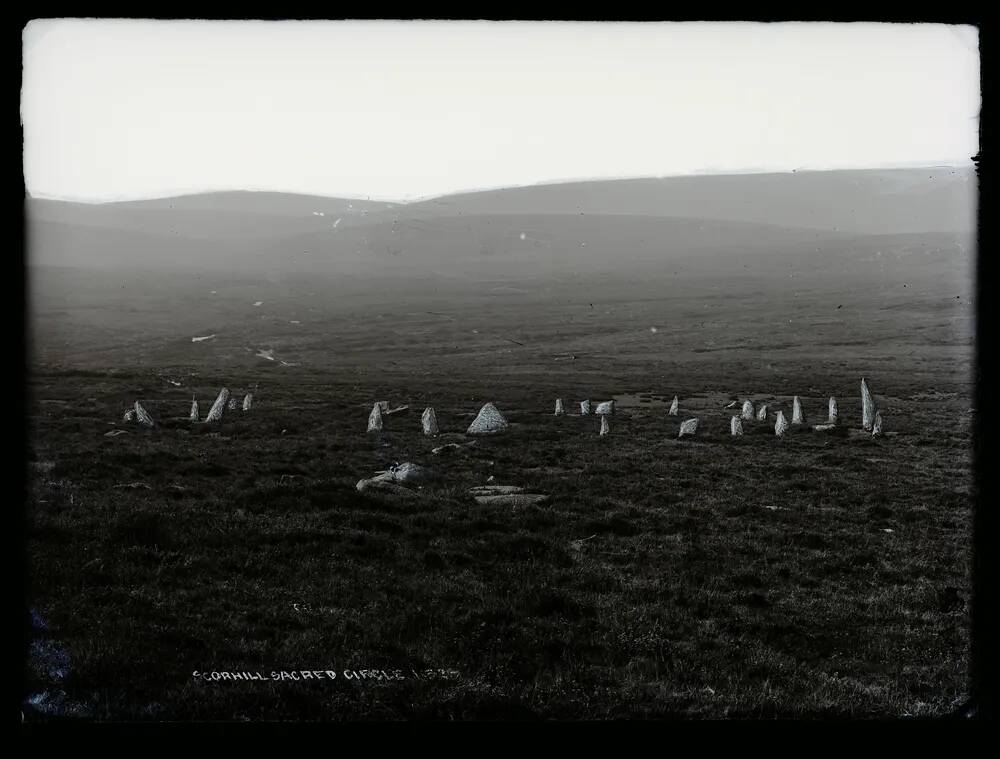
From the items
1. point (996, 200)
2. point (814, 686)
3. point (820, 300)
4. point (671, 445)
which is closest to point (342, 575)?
point (814, 686)

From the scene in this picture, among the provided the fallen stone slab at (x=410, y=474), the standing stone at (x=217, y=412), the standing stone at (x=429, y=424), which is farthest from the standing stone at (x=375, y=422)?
the fallen stone slab at (x=410, y=474)

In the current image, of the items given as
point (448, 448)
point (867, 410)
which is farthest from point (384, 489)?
point (867, 410)

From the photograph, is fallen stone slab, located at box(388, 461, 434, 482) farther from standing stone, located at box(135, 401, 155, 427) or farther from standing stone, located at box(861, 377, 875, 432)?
standing stone, located at box(861, 377, 875, 432)

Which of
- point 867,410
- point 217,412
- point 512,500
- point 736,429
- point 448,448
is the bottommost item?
point 512,500

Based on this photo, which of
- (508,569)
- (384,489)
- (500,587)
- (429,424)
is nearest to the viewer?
(500,587)

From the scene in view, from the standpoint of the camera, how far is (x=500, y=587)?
12.3m

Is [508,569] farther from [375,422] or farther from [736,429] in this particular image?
[736,429]

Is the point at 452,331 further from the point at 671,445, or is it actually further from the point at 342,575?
the point at 342,575
